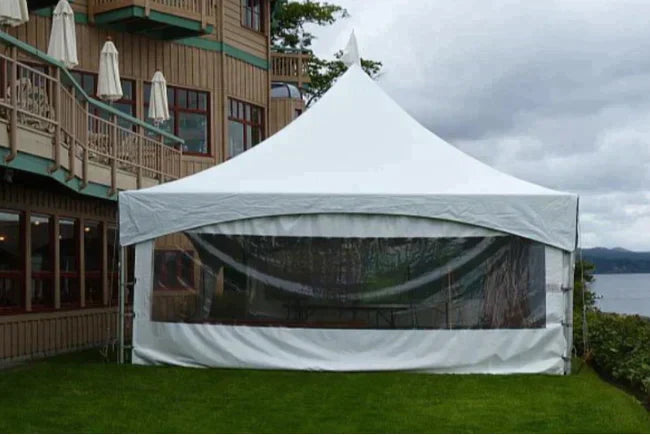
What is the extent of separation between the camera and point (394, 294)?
12.1 m

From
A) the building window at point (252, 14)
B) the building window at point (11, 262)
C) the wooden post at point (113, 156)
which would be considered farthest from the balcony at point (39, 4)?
the building window at point (252, 14)

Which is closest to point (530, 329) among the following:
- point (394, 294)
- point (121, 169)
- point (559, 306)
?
point (559, 306)

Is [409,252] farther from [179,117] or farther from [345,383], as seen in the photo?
[179,117]

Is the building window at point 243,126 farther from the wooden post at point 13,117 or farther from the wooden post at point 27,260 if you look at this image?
the wooden post at point 13,117

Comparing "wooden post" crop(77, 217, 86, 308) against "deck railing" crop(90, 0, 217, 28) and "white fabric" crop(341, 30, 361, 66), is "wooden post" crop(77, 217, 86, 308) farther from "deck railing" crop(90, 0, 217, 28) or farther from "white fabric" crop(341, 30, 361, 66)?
"white fabric" crop(341, 30, 361, 66)

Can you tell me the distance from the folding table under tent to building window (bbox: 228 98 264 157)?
10241 millimetres

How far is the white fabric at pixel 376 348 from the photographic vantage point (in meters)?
11.9

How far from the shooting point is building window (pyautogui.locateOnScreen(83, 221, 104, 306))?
55.9 feet

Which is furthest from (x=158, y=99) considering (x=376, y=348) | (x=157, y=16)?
A: (x=376, y=348)

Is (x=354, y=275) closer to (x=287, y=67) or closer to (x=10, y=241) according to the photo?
(x=10, y=241)

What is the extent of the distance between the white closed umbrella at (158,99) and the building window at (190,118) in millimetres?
1656

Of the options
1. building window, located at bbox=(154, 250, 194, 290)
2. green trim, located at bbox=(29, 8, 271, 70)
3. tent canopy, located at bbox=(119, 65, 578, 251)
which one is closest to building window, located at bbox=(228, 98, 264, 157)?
green trim, located at bbox=(29, 8, 271, 70)

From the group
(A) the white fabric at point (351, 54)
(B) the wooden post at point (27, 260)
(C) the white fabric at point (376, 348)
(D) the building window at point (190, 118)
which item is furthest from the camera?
(D) the building window at point (190, 118)

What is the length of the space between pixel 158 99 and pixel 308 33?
1952 cm
